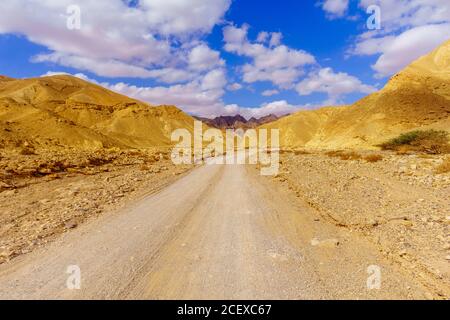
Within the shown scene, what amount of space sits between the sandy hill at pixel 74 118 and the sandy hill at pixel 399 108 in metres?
47.4

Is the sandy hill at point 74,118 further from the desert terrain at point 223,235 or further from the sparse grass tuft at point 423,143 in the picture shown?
the sparse grass tuft at point 423,143

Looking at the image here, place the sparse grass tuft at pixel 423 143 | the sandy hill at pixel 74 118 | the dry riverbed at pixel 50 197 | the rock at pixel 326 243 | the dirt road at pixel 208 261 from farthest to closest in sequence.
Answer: the sandy hill at pixel 74 118 → the sparse grass tuft at pixel 423 143 → the dry riverbed at pixel 50 197 → the rock at pixel 326 243 → the dirt road at pixel 208 261

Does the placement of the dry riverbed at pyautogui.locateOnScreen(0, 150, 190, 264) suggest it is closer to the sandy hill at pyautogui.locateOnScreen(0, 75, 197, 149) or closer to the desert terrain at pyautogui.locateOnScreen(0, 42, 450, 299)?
the desert terrain at pyautogui.locateOnScreen(0, 42, 450, 299)

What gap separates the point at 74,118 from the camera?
337 feet

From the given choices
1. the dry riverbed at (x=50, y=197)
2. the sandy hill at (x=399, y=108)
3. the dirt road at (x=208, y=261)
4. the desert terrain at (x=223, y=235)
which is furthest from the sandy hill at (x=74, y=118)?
the sandy hill at (x=399, y=108)

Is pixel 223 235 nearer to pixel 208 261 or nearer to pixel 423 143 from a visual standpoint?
pixel 208 261

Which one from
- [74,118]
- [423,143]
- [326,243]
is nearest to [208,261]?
[326,243]

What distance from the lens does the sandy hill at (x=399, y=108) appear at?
64438 millimetres

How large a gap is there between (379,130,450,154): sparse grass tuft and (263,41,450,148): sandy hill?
489 inches

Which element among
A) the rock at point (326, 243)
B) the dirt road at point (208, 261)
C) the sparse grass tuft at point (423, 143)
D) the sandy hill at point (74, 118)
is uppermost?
the sandy hill at point (74, 118)

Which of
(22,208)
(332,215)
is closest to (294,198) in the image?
(332,215)

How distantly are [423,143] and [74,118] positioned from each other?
313 ft
